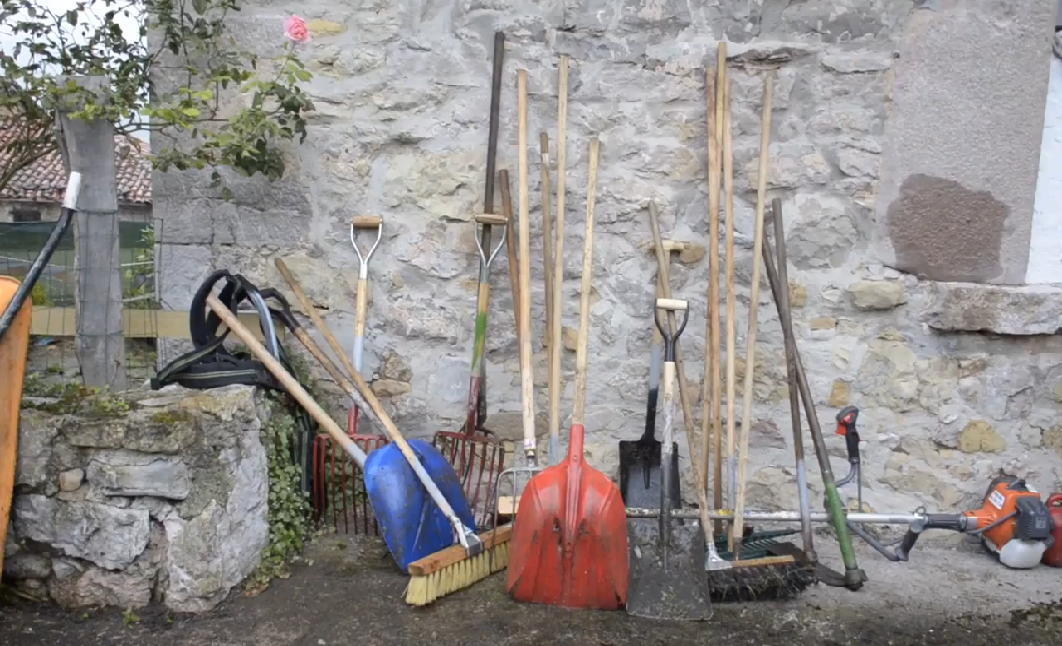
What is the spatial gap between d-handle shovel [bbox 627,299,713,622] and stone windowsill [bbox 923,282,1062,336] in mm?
1124

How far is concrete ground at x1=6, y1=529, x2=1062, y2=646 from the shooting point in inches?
91.3

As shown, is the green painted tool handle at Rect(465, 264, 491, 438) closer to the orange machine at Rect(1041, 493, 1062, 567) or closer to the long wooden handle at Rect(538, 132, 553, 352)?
the long wooden handle at Rect(538, 132, 553, 352)

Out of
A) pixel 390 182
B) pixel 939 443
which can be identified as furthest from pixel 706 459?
pixel 390 182

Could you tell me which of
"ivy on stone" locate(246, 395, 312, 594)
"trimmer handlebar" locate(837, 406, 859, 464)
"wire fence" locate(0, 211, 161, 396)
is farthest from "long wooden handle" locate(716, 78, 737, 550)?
"wire fence" locate(0, 211, 161, 396)

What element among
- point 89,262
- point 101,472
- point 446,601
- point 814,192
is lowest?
point 446,601

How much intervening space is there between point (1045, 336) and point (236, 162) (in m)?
2.99

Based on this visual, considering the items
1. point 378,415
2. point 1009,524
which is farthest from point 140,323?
point 1009,524

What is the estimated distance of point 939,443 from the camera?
3041 millimetres

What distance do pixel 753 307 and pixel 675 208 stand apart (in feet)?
1.71

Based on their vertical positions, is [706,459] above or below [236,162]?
below

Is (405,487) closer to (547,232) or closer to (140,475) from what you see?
(140,475)

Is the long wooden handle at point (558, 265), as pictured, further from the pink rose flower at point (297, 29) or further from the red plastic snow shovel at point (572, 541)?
the pink rose flower at point (297, 29)

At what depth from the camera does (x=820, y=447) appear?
273 centimetres

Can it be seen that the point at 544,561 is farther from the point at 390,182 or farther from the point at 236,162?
the point at 236,162
